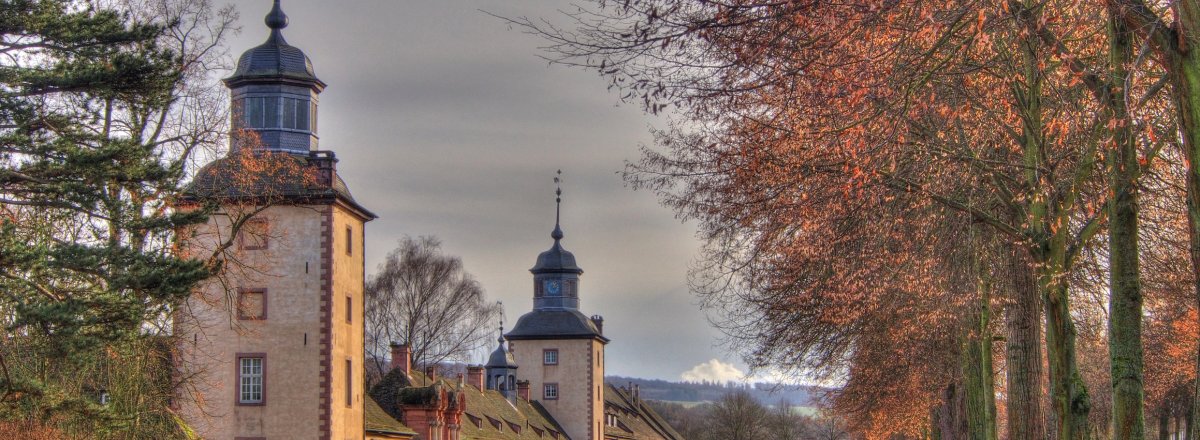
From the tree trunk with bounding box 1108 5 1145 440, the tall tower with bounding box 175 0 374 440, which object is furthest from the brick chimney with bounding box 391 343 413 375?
the tree trunk with bounding box 1108 5 1145 440

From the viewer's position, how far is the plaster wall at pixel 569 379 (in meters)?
81.6

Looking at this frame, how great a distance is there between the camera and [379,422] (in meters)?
→ 44.6

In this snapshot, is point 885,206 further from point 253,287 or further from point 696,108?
point 253,287

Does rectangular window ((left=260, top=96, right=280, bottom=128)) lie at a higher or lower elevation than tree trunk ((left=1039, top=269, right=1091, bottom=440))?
higher

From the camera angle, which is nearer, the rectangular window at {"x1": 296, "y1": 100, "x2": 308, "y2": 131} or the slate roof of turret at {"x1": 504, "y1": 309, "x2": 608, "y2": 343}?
the rectangular window at {"x1": 296, "y1": 100, "x2": 308, "y2": 131}

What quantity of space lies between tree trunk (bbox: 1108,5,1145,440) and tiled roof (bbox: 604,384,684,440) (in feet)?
243

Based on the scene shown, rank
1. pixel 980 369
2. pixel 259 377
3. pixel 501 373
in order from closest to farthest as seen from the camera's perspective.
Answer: pixel 980 369
pixel 259 377
pixel 501 373

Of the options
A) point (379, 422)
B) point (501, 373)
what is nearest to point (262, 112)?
point (379, 422)

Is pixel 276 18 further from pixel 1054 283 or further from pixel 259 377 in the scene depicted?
pixel 1054 283

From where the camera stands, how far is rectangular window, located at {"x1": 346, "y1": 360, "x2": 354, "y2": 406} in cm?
4125

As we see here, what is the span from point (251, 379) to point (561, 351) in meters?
43.6

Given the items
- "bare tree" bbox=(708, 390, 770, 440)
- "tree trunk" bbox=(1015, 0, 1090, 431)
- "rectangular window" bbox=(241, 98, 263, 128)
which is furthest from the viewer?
"bare tree" bbox=(708, 390, 770, 440)

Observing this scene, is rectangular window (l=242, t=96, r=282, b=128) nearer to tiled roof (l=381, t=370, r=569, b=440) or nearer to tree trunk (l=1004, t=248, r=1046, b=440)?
tiled roof (l=381, t=370, r=569, b=440)

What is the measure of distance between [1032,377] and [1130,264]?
4.17 meters
